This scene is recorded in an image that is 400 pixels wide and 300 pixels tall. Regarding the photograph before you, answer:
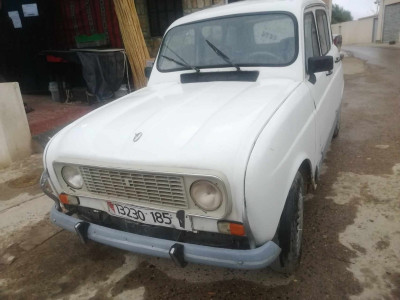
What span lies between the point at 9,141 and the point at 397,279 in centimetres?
510

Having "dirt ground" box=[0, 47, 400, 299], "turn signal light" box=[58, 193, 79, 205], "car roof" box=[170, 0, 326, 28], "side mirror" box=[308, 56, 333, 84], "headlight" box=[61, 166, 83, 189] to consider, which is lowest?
"dirt ground" box=[0, 47, 400, 299]

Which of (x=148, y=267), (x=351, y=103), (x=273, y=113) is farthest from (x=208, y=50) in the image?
(x=351, y=103)

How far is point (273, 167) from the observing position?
1.92m

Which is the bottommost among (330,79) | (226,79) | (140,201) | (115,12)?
(140,201)

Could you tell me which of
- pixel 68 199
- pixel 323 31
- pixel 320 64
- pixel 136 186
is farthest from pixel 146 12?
pixel 136 186

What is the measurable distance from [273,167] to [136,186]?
2.72ft

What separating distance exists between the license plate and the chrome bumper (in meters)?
0.10

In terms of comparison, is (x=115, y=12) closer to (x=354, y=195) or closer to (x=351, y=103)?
(x=351, y=103)

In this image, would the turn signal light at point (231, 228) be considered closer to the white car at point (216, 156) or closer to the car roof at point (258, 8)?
the white car at point (216, 156)

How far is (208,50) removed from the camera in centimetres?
333

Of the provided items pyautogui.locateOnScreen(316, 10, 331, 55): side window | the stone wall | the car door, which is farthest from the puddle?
the stone wall

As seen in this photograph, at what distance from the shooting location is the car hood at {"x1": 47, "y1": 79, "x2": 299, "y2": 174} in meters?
1.91

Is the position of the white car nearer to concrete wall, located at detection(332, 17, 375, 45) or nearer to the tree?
concrete wall, located at detection(332, 17, 375, 45)

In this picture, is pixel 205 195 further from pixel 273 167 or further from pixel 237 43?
pixel 237 43
